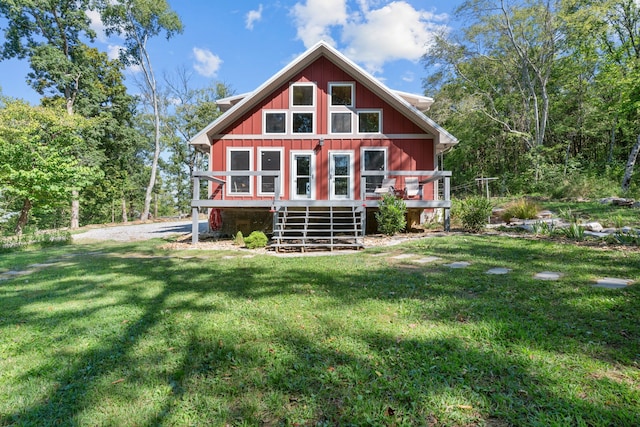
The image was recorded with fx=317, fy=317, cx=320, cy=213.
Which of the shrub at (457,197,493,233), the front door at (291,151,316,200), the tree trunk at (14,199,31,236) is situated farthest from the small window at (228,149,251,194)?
the shrub at (457,197,493,233)

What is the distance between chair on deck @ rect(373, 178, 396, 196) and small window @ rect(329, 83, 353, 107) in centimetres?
302

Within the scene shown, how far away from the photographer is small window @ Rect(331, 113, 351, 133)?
11.0 m

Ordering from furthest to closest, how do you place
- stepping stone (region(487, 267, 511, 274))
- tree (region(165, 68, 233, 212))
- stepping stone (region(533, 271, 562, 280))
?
tree (region(165, 68, 233, 212)) < stepping stone (region(487, 267, 511, 274)) < stepping stone (region(533, 271, 562, 280))

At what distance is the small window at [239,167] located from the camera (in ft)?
35.9

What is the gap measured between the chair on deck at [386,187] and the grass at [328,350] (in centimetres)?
549

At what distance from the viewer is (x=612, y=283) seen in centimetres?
367

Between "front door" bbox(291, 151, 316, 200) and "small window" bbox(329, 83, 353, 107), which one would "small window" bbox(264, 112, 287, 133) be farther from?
"small window" bbox(329, 83, 353, 107)

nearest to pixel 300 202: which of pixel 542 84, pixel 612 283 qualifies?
pixel 612 283

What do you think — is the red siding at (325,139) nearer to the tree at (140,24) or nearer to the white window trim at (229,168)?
the white window trim at (229,168)

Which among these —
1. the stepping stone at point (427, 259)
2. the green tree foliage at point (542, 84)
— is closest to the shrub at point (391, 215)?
the stepping stone at point (427, 259)

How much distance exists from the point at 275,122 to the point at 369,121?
10.7 ft

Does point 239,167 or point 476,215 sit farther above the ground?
point 239,167

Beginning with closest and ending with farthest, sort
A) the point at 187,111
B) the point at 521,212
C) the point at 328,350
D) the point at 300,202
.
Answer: the point at 328,350, the point at 300,202, the point at 521,212, the point at 187,111

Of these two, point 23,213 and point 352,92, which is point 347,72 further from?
point 23,213
